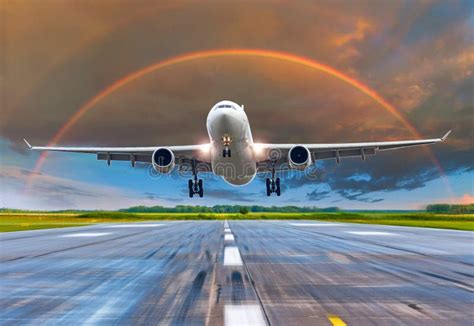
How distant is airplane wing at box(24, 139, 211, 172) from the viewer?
3108cm

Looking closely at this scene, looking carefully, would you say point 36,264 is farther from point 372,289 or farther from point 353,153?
point 353,153

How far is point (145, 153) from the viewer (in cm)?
3356

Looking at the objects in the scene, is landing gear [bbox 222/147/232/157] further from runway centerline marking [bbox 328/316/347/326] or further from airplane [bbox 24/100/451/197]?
runway centerline marking [bbox 328/316/347/326]

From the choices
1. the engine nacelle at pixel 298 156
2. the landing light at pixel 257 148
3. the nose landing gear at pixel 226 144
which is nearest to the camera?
the nose landing gear at pixel 226 144

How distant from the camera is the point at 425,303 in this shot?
6.49 metres

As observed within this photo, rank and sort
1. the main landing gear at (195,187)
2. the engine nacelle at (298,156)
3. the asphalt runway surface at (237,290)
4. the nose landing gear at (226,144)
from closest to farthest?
the asphalt runway surface at (237,290), the nose landing gear at (226,144), the engine nacelle at (298,156), the main landing gear at (195,187)

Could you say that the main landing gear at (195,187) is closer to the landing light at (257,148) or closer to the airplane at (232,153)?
the airplane at (232,153)

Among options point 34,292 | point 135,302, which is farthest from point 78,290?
point 135,302

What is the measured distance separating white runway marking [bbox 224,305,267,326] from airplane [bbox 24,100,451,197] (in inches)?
728

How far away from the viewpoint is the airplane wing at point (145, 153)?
31.1 m

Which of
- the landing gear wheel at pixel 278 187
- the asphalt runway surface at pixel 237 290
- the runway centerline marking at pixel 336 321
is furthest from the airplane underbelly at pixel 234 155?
the runway centerline marking at pixel 336 321

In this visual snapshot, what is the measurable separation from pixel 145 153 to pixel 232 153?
9.46 m

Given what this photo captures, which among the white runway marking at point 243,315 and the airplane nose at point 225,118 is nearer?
the white runway marking at point 243,315

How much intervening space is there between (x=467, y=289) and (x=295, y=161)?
2087cm
